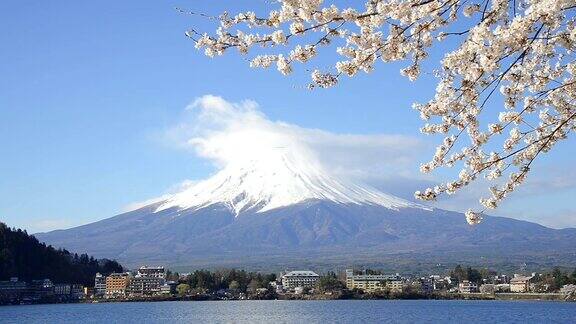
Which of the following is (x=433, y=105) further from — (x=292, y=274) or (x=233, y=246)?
(x=233, y=246)

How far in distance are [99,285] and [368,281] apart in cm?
1757

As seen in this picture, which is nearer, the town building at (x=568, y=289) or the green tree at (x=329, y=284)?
the town building at (x=568, y=289)

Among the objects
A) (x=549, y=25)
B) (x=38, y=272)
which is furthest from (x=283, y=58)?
(x=38, y=272)

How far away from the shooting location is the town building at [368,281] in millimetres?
52750

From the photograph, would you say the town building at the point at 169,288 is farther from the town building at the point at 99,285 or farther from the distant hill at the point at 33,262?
the distant hill at the point at 33,262

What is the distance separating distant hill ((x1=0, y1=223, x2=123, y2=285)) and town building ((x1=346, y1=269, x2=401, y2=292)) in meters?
17.2

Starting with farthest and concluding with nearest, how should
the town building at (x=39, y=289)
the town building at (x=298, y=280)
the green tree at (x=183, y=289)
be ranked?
the town building at (x=298, y=280), the green tree at (x=183, y=289), the town building at (x=39, y=289)

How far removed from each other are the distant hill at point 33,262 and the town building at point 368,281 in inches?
677

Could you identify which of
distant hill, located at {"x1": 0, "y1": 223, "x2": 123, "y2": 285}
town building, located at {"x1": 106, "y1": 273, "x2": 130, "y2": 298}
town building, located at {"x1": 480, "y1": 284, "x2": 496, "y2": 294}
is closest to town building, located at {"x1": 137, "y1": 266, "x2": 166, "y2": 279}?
town building, located at {"x1": 106, "y1": 273, "x2": 130, "y2": 298}

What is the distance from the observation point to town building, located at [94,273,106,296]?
2023 inches

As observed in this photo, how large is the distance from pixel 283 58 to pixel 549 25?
3.14 ft

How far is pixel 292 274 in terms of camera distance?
190 feet

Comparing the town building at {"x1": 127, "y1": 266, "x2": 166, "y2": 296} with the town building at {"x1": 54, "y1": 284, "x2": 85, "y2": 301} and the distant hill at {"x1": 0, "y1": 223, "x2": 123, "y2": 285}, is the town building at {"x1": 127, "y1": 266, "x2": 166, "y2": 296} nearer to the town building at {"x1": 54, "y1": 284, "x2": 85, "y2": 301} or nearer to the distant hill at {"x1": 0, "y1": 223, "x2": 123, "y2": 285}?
the distant hill at {"x1": 0, "y1": 223, "x2": 123, "y2": 285}

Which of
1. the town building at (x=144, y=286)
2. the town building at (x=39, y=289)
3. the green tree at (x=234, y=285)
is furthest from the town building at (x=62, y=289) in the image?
the green tree at (x=234, y=285)
